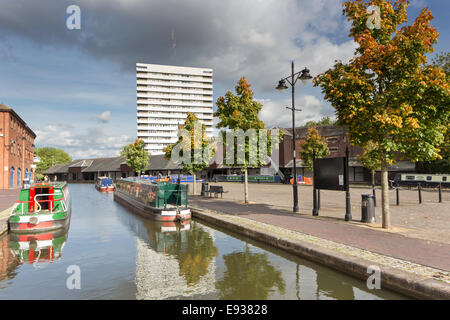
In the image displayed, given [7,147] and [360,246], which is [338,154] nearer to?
[360,246]

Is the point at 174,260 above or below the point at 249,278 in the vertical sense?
below

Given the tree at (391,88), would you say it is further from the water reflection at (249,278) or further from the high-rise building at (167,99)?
the high-rise building at (167,99)

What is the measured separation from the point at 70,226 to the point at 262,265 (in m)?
10.9

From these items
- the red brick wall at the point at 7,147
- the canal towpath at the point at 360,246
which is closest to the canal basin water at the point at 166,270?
the canal towpath at the point at 360,246

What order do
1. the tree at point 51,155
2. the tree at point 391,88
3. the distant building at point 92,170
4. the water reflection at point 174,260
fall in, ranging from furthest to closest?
the tree at point 51,155 < the distant building at point 92,170 < the tree at point 391,88 < the water reflection at point 174,260

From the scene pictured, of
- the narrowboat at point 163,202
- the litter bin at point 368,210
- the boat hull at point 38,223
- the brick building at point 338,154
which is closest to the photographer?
the litter bin at point 368,210

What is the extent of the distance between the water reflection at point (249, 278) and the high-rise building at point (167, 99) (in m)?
110

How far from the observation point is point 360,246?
750 cm

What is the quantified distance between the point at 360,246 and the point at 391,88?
518 cm

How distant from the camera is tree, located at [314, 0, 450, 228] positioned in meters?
8.73

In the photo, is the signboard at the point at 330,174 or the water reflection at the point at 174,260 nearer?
the water reflection at the point at 174,260

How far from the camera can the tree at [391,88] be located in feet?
→ 28.7

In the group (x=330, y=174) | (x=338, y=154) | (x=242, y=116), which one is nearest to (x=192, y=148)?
(x=242, y=116)

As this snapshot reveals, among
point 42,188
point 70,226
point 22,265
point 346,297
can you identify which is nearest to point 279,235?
point 346,297
